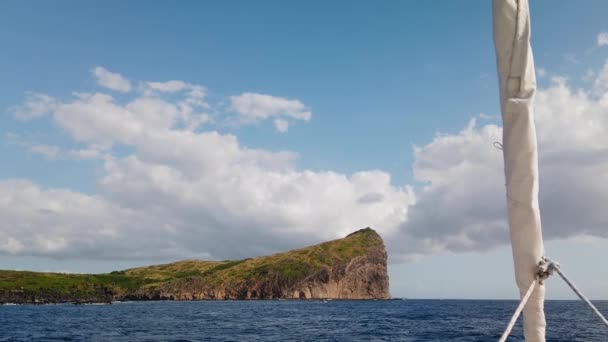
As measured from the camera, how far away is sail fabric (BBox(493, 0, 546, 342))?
596 cm

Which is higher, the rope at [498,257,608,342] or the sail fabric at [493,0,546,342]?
the sail fabric at [493,0,546,342]

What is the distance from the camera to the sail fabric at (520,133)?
5965 mm

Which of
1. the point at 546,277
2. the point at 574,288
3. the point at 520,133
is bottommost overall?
the point at 574,288

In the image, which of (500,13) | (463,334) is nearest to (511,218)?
(500,13)

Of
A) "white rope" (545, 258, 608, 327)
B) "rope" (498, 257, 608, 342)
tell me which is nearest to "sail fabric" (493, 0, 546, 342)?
"rope" (498, 257, 608, 342)

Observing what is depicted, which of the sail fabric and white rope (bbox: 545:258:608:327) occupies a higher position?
the sail fabric

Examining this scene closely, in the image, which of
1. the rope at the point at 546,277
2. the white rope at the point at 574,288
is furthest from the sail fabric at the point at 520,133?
the white rope at the point at 574,288

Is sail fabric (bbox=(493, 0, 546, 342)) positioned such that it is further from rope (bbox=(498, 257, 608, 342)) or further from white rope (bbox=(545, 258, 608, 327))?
white rope (bbox=(545, 258, 608, 327))

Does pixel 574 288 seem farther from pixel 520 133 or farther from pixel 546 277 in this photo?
pixel 520 133

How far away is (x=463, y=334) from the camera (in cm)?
5578

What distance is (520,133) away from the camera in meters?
6.09

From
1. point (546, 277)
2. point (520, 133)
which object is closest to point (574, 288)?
point (546, 277)

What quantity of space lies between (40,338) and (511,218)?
A: 2508 inches

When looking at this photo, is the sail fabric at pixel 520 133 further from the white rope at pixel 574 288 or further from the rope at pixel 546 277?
the white rope at pixel 574 288
